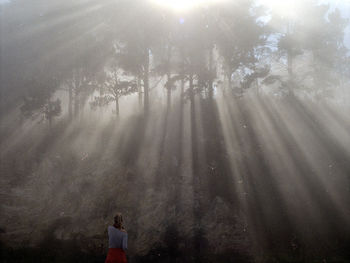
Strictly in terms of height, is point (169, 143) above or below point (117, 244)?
above

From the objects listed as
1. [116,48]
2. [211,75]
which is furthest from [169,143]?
[116,48]

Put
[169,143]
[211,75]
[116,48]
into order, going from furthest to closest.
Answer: [116,48] → [211,75] → [169,143]

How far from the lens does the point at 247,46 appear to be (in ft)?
69.7

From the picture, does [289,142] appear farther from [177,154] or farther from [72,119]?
[72,119]

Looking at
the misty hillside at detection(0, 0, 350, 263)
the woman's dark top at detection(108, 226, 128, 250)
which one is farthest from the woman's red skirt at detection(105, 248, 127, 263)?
the misty hillside at detection(0, 0, 350, 263)

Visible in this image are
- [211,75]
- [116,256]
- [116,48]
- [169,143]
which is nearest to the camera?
[116,256]

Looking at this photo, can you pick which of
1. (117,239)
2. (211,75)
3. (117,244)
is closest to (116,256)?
(117,244)

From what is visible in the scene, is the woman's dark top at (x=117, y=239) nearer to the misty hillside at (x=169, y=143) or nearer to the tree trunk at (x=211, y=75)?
the misty hillside at (x=169, y=143)

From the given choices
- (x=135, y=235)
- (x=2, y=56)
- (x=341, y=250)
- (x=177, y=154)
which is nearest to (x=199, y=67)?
(x=177, y=154)

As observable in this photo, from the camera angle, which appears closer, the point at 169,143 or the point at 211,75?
the point at 169,143

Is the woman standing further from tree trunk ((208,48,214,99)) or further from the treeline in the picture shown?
tree trunk ((208,48,214,99))

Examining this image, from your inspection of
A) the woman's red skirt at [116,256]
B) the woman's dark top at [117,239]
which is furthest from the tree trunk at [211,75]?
the woman's red skirt at [116,256]

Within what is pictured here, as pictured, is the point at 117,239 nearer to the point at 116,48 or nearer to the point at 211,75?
the point at 211,75

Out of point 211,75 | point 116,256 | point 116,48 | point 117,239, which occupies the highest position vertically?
point 116,48
